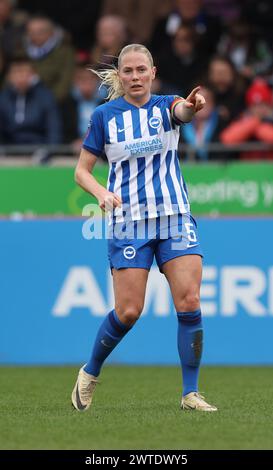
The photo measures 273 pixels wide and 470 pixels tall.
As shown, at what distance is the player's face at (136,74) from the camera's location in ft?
24.7

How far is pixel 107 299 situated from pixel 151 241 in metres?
3.70

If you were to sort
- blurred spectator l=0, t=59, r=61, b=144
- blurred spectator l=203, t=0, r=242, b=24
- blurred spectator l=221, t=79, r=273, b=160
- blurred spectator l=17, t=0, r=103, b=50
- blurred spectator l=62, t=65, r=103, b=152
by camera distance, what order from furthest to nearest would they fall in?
1. blurred spectator l=17, t=0, r=103, b=50
2. blurred spectator l=203, t=0, r=242, b=24
3. blurred spectator l=62, t=65, r=103, b=152
4. blurred spectator l=0, t=59, r=61, b=144
5. blurred spectator l=221, t=79, r=273, b=160

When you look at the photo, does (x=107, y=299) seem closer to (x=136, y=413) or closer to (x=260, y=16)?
(x=136, y=413)

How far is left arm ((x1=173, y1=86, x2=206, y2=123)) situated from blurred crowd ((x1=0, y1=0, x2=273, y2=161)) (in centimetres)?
593

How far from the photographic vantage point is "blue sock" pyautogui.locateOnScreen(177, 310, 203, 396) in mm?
7707

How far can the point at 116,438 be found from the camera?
21.0 feet

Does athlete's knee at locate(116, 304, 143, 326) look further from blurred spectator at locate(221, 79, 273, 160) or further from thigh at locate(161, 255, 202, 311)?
blurred spectator at locate(221, 79, 273, 160)

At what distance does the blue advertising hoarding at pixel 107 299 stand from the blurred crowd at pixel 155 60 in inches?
110

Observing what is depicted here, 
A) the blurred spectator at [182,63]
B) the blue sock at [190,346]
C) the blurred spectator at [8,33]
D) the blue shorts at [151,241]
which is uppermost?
the blurred spectator at [8,33]

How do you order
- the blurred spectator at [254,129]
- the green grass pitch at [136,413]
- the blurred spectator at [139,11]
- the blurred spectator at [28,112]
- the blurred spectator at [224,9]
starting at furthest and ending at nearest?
the blurred spectator at [139,11] < the blurred spectator at [224,9] < the blurred spectator at [28,112] < the blurred spectator at [254,129] < the green grass pitch at [136,413]

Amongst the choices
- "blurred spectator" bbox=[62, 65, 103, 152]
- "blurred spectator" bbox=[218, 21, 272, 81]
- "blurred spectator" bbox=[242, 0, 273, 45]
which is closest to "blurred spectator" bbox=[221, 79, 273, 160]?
"blurred spectator" bbox=[218, 21, 272, 81]

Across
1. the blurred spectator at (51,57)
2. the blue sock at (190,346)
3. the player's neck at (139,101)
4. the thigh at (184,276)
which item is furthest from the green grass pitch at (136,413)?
the blurred spectator at (51,57)

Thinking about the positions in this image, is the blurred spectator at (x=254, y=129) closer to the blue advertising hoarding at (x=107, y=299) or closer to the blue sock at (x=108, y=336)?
the blue advertising hoarding at (x=107, y=299)

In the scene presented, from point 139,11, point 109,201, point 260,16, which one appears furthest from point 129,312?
point 139,11
